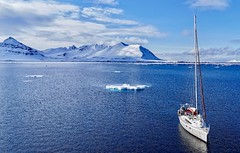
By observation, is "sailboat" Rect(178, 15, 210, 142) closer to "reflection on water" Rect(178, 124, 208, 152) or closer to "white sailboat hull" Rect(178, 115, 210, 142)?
"white sailboat hull" Rect(178, 115, 210, 142)

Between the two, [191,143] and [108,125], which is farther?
[108,125]

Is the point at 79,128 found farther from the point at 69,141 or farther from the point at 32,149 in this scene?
the point at 32,149

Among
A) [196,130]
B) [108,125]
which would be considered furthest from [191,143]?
[108,125]

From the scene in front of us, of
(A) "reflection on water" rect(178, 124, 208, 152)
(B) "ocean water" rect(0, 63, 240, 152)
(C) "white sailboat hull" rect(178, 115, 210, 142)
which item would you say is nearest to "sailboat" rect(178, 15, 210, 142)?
(C) "white sailboat hull" rect(178, 115, 210, 142)

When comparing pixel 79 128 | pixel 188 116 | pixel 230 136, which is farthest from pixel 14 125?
pixel 230 136

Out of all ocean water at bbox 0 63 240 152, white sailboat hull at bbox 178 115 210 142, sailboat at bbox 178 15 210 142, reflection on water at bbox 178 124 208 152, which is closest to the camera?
reflection on water at bbox 178 124 208 152

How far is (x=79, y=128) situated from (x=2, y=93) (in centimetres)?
6050

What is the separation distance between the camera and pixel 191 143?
2126 inches

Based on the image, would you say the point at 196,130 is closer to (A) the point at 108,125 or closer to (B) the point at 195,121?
(B) the point at 195,121

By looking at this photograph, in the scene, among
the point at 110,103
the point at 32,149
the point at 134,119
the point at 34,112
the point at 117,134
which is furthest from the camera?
the point at 110,103

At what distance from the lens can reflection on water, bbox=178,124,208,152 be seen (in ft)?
167

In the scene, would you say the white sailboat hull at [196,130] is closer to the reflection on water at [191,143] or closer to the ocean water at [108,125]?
the reflection on water at [191,143]

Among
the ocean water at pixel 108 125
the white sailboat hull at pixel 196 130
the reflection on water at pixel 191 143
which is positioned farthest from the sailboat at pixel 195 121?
the ocean water at pixel 108 125

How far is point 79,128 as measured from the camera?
6212 centimetres
